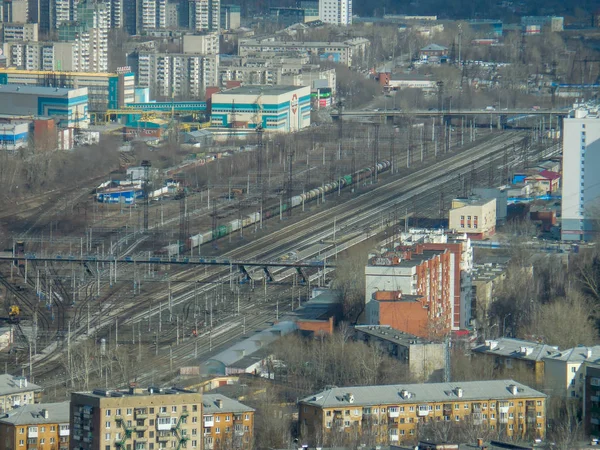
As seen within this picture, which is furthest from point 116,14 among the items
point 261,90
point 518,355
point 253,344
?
point 518,355

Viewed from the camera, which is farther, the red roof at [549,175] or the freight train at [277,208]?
the red roof at [549,175]

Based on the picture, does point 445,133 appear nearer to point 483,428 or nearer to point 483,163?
point 483,163

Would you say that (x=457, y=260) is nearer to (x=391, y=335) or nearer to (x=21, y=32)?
(x=391, y=335)

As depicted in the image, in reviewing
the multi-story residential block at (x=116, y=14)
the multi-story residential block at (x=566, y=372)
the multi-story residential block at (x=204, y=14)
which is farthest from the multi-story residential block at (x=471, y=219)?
the multi-story residential block at (x=204, y=14)

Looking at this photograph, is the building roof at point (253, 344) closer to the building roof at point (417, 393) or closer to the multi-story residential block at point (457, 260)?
the multi-story residential block at point (457, 260)

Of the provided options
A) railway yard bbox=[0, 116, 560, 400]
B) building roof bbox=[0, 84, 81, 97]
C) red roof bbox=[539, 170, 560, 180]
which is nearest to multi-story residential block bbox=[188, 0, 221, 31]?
building roof bbox=[0, 84, 81, 97]
